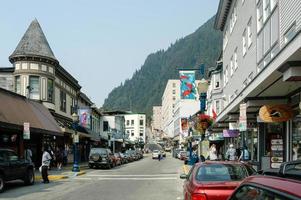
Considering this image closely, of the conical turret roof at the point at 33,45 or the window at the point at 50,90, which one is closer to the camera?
the conical turret roof at the point at 33,45

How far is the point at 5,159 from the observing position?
20.8 meters

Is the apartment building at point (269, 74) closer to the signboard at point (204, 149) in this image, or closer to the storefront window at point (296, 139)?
the storefront window at point (296, 139)

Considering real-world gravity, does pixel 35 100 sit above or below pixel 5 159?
above

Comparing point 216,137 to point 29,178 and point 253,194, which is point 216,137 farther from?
point 253,194

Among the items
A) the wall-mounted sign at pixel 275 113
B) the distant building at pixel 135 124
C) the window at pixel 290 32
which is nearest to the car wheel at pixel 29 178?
the wall-mounted sign at pixel 275 113

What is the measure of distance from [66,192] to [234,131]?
16.6m

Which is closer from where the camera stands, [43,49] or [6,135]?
[6,135]

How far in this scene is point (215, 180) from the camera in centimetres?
964

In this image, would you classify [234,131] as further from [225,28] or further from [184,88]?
[225,28]

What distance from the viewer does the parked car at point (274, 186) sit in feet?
10.9

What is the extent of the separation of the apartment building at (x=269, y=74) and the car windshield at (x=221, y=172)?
9.56ft

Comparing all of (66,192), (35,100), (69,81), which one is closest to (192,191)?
(66,192)

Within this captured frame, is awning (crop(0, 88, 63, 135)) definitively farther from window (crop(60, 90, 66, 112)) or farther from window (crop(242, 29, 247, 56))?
window (crop(242, 29, 247, 56))

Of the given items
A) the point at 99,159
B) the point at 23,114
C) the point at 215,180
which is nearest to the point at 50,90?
the point at 99,159
